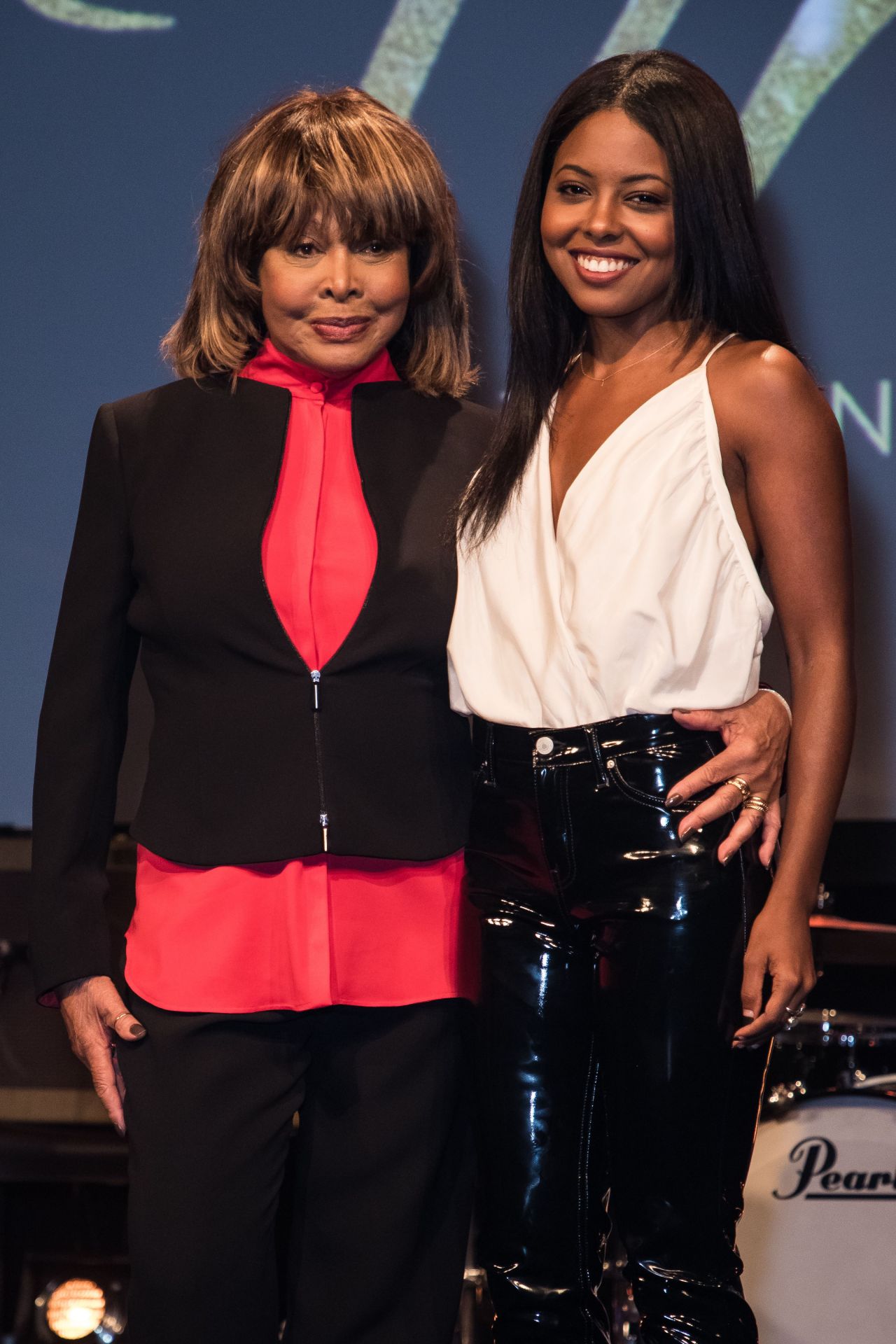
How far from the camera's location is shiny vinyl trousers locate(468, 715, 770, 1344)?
1.61m

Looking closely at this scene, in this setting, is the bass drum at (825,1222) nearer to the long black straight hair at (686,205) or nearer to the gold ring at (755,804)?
the gold ring at (755,804)

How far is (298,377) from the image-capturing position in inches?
76.9

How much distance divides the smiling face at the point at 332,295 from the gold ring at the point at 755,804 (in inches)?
30.8

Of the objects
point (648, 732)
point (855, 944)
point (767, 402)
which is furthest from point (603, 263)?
point (855, 944)

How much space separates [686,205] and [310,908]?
989mm

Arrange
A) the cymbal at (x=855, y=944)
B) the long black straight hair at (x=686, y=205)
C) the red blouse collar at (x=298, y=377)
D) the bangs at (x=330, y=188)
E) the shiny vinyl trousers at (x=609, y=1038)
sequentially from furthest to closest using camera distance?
A: 1. the cymbal at (x=855, y=944)
2. the red blouse collar at (x=298, y=377)
3. the bangs at (x=330, y=188)
4. the long black straight hair at (x=686, y=205)
5. the shiny vinyl trousers at (x=609, y=1038)

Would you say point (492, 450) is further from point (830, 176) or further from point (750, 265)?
point (830, 176)

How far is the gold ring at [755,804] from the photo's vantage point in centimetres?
166

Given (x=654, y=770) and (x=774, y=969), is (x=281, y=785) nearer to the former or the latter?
(x=654, y=770)

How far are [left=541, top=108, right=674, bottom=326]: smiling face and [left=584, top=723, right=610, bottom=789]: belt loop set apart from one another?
1.79 ft

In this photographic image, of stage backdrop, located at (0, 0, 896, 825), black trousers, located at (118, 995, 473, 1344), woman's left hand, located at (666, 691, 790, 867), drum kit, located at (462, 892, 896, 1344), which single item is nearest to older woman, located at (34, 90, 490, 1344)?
black trousers, located at (118, 995, 473, 1344)

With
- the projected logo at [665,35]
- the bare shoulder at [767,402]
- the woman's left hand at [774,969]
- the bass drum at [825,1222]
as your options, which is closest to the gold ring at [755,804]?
the woman's left hand at [774,969]

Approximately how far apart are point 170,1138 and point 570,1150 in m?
0.50

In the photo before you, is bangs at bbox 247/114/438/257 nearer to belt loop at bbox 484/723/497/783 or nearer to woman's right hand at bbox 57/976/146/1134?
belt loop at bbox 484/723/497/783
